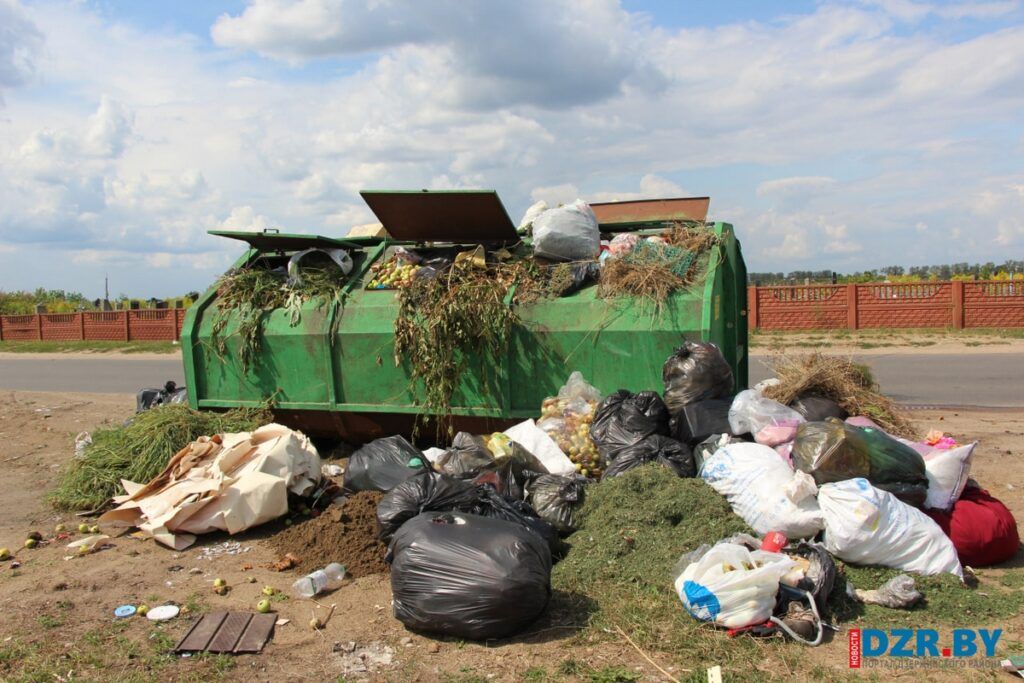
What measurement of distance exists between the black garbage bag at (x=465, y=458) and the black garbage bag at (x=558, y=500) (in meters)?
0.51

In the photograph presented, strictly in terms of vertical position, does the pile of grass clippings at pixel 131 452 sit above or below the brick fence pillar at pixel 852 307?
below

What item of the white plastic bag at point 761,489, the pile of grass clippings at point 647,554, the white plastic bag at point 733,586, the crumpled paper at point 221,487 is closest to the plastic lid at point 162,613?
the crumpled paper at point 221,487

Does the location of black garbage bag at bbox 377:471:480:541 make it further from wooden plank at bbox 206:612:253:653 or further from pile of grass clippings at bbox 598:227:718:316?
pile of grass clippings at bbox 598:227:718:316

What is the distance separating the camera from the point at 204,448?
5.14 metres

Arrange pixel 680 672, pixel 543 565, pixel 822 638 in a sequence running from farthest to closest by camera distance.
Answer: pixel 543 565 < pixel 822 638 < pixel 680 672

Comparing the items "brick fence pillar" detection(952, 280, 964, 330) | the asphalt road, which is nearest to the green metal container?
the asphalt road

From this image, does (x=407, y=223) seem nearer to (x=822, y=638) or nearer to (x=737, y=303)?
(x=737, y=303)

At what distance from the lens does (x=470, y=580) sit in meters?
3.20

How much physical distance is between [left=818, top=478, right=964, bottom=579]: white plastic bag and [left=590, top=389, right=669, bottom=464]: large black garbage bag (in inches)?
54.1

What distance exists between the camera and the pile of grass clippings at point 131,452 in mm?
5398

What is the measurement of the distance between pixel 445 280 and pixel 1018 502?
4072 mm

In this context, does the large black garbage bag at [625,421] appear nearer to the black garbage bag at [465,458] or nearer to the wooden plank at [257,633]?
the black garbage bag at [465,458]

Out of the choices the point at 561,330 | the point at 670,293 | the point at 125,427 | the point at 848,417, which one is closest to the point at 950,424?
the point at 848,417

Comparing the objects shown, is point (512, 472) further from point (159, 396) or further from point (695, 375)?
point (159, 396)
